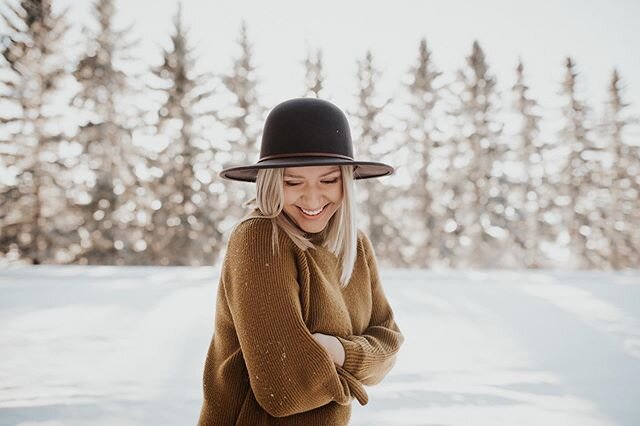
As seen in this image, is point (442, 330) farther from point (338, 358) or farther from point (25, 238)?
point (25, 238)

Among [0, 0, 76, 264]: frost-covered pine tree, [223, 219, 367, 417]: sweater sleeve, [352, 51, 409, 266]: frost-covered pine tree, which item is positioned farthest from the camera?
[352, 51, 409, 266]: frost-covered pine tree

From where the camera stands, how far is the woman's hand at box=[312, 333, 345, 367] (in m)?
0.82

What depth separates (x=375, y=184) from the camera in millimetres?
11281

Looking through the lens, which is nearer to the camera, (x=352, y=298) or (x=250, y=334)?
(x=250, y=334)

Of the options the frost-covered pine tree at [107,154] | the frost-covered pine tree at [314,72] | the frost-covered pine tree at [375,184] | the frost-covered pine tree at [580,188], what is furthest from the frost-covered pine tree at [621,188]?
the frost-covered pine tree at [107,154]

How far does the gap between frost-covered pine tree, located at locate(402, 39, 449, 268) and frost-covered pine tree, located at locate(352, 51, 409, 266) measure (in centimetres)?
53

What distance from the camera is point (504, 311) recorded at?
284 cm

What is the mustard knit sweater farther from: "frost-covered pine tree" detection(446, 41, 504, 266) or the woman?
"frost-covered pine tree" detection(446, 41, 504, 266)

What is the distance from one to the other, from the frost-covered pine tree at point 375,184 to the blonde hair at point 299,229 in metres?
10.1

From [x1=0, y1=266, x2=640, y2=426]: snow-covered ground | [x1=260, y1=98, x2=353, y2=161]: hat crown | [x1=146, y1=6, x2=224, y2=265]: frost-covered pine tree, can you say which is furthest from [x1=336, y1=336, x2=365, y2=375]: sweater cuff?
[x1=146, y1=6, x2=224, y2=265]: frost-covered pine tree

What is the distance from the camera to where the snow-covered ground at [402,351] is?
162 cm

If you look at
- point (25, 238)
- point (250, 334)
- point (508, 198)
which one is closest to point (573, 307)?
point (250, 334)

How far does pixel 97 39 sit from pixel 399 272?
1048cm

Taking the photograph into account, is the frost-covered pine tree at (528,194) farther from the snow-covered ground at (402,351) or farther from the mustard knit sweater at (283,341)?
the mustard knit sweater at (283,341)
